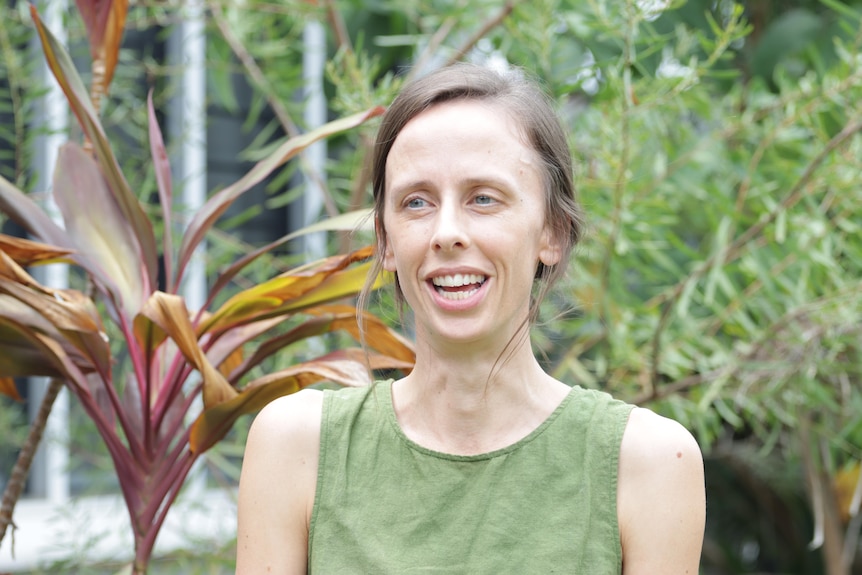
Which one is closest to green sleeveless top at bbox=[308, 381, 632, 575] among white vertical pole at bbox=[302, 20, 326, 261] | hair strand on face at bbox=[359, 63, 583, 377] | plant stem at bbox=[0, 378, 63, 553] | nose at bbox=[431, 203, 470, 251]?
hair strand on face at bbox=[359, 63, 583, 377]

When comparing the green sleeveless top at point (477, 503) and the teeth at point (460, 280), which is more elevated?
the teeth at point (460, 280)

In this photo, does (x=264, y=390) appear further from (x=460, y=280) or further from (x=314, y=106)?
(x=314, y=106)

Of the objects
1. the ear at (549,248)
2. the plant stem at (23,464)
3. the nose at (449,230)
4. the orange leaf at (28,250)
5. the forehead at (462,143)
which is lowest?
the plant stem at (23,464)

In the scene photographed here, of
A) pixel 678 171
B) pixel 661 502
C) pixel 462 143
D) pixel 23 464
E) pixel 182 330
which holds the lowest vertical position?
pixel 23 464

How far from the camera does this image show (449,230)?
106 cm

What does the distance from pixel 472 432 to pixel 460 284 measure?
191 millimetres

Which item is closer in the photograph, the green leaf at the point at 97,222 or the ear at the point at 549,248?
the ear at the point at 549,248

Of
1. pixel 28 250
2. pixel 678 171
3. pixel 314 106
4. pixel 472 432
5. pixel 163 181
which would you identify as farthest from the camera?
pixel 314 106

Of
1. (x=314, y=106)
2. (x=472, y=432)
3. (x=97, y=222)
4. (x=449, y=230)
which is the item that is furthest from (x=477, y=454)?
(x=314, y=106)

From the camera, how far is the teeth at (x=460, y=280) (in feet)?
3.51

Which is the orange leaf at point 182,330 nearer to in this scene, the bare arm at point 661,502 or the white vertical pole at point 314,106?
the bare arm at point 661,502

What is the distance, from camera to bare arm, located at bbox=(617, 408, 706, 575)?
1080mm

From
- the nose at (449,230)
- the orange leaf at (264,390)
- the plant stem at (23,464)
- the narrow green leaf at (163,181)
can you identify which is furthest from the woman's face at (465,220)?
the plant stem at (23,464)

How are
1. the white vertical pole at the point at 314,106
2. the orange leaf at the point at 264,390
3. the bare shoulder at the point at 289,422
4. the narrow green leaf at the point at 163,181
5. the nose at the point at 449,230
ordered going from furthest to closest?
the white vertical pole at the point at 314,106
the narrow green leaf at the point at 163,181
the orange leaf at the point at 264,390
the bare shoulder at the point at 289,422
the nose at the point at 449,230
